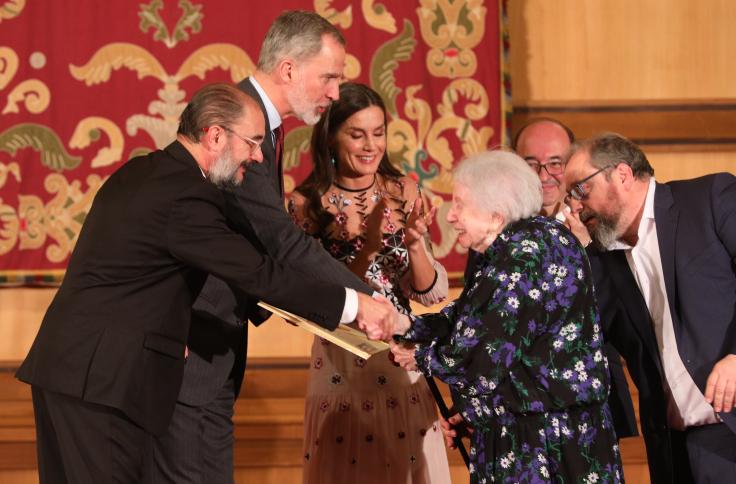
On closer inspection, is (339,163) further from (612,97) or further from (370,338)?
(612,97)

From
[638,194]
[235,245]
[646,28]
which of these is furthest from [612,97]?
[235,245]

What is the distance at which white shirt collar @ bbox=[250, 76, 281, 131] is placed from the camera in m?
3.23

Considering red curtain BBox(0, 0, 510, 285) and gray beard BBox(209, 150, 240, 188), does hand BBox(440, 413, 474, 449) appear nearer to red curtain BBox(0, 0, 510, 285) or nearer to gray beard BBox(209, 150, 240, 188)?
gray beard BBox(209, 150, 240, 188)

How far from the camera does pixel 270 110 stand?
10.6 feet

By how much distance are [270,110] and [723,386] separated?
1.54 metres

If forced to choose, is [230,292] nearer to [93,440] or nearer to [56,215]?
[93,440]

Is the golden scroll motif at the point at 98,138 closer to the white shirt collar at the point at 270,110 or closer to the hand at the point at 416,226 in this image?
the white shirt collar at the point at 270,110

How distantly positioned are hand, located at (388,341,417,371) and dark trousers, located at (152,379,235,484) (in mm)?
503

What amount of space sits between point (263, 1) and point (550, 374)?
2610mm

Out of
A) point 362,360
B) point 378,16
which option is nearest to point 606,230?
point 362,360

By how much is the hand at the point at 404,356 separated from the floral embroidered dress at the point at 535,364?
8.3 inches

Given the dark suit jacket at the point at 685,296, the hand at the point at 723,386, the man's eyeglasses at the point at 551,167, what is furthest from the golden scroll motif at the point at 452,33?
the hand at the point at 723,386

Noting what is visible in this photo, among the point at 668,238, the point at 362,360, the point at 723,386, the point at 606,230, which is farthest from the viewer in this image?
the point at 362,360

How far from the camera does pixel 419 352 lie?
8.92 feet
